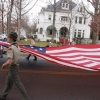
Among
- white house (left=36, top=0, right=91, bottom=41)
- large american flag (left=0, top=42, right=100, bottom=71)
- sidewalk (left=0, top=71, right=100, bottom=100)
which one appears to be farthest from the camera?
white house (left=36, top=0, right=91, bottom=41)

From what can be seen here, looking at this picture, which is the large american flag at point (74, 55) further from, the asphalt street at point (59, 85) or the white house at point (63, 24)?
the white house at point (63, 24)

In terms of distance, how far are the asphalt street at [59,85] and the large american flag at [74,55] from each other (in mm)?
637

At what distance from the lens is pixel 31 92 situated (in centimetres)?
530

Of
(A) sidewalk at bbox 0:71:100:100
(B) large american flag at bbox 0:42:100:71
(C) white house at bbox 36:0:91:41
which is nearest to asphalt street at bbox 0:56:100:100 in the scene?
(A) sidewalk at bbox 0:71:100:100

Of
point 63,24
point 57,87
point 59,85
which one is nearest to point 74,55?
point 59,85

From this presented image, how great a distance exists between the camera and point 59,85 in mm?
6105

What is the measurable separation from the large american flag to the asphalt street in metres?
0.64

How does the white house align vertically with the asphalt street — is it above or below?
above

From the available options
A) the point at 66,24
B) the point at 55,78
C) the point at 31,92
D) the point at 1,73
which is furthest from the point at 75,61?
the point at 66,24

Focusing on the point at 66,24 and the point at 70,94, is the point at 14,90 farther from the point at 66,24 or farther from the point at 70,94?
the point at 66,24

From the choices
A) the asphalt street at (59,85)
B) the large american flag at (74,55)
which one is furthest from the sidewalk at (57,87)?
the large american flag at (74,55)

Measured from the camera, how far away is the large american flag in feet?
20.9

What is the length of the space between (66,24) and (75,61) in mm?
37414

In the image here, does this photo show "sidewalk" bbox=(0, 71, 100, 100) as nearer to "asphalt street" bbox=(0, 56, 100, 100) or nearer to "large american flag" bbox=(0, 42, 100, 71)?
"asphalt street" bbox=(0, 56, 100, 100)
